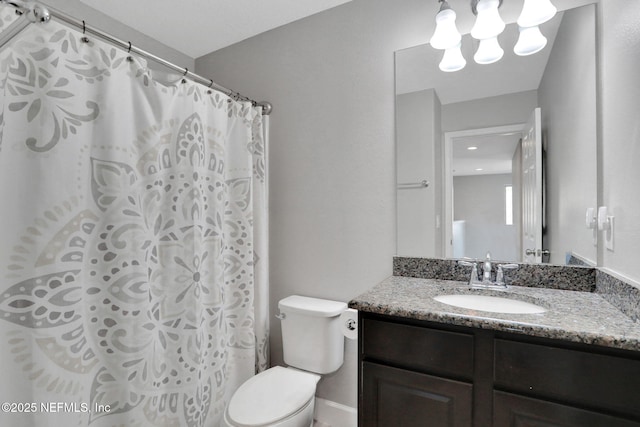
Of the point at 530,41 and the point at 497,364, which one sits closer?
the point at 497,364

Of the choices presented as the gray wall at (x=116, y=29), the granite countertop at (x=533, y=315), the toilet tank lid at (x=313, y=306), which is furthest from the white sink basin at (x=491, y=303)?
the gray wall at (x=116, y=29)

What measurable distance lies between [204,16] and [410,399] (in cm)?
223

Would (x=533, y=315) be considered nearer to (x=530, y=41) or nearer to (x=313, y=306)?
(x=313, y=306)

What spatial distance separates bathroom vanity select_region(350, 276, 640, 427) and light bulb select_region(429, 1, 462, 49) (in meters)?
1.18

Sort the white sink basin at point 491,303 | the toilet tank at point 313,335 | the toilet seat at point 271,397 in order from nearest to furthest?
the white sink basin at point 491,303 → the toilet seat at point 271,397 → the toilet tank at point 313,335

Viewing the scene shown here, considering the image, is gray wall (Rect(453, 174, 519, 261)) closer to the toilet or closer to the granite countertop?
the granite countertop

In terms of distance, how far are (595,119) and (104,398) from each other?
2.24 metres

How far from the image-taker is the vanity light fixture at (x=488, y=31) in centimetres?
130

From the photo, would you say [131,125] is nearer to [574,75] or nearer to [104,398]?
[104,398]

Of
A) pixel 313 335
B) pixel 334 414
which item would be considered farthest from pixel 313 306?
pixel 334 414

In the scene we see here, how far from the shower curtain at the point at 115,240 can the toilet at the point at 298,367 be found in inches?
9.6

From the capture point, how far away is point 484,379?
3.16 ft

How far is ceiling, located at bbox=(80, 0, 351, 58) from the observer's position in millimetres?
1742

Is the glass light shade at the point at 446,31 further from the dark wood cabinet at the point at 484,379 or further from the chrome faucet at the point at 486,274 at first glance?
the dark wood cabinet at the point at 484,379
